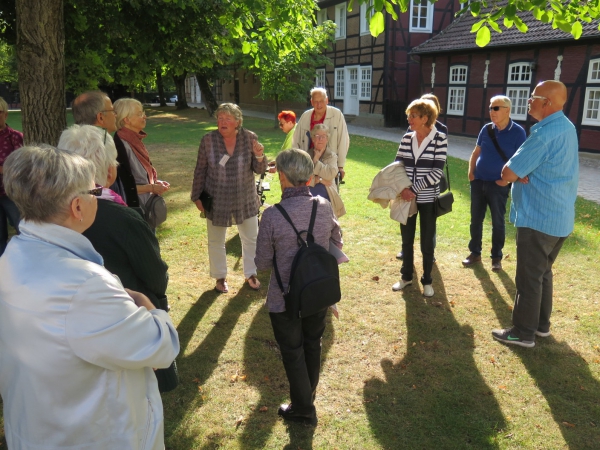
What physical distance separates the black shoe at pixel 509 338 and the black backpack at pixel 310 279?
2.21 metres

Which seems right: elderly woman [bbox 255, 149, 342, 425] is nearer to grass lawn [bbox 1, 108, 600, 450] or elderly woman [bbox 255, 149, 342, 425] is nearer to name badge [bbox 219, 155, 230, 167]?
grass lawn [bbox 1, 108, 600, 450]

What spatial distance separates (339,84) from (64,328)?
29.0 meters

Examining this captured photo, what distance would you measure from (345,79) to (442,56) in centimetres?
776

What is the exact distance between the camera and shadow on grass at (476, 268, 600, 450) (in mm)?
3240

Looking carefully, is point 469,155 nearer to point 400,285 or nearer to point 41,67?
point 400,285

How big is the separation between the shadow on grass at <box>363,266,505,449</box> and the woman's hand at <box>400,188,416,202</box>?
1.26m

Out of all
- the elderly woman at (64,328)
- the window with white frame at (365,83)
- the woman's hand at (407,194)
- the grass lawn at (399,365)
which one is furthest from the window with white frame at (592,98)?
the elderly woman at (64,328)

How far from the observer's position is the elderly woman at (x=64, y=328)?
153cm

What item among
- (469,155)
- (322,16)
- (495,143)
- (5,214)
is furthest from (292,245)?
(322,16)

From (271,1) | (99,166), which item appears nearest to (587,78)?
(271,1)

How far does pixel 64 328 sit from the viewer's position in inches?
60.3

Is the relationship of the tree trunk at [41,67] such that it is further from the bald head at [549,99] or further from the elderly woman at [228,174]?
the bald head at [549,99]

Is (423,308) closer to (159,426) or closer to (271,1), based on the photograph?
(159,426)

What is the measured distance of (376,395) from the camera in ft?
12.0
